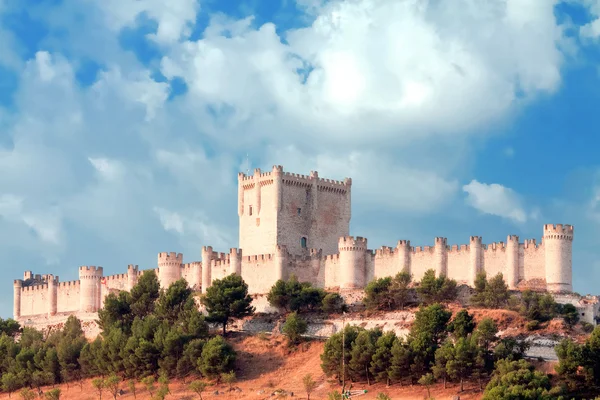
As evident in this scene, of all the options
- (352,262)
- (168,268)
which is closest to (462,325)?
(352,262)

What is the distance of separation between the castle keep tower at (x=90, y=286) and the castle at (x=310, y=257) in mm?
67

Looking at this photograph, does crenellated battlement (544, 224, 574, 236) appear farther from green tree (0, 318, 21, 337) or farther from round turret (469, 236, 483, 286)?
green tree (0, 318, 21, 337)

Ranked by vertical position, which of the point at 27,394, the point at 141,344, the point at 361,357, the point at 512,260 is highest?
the point at 512,260

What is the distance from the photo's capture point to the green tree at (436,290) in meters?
72.1

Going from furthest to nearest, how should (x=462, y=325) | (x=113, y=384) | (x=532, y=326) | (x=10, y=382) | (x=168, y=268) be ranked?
(x=168, y=268) < (x=10, y=382) < (x=113, y=384) < (x=532, y=326) < (x=462, y=325)

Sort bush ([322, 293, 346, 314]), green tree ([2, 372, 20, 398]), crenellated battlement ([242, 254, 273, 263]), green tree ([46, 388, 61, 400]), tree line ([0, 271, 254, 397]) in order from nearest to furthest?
green tree ([46, 388, 61, 400]), tree line ([0, 271, 254, 397]), bush ([322, 293, 346, 314]), green tree ([2, 372, 20, 398]), crenellated battlement ([242, 254, 273, 263])

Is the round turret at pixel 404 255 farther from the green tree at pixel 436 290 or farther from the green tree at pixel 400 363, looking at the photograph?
the green tree at pixel 400 363

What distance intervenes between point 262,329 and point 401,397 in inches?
579

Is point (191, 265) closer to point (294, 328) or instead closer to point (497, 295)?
point (294, 328)

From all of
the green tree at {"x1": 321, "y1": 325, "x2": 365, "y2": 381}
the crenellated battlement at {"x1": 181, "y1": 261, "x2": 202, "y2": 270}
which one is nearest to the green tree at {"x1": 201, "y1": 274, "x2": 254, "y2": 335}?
the crenellated battlement at {"x1": 181, "y1": 261, "x2": 202, "y2": 270}

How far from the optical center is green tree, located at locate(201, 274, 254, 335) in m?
76.1

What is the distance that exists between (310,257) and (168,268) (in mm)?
9990

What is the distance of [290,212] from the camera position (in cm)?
8412

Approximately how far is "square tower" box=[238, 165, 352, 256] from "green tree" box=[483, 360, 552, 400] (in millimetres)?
23190
